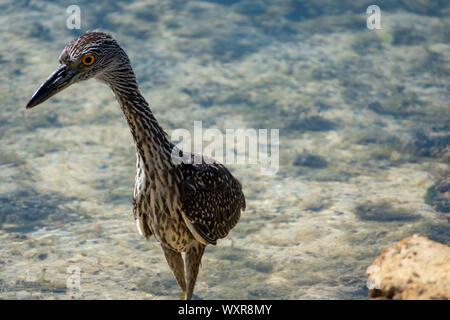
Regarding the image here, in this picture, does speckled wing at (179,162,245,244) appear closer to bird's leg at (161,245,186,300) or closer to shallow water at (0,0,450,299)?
bird's leg at (161,245,186,300)

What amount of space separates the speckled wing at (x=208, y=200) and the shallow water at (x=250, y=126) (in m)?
1.62

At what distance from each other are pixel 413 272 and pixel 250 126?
7.23m

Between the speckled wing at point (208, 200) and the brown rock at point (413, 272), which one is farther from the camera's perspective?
the speckled wing at point (208, 200)

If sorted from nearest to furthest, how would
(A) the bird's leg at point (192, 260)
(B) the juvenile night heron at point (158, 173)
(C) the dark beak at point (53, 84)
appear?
(C) the dark beak at point (53, 84) < (B) the juvenile night heron at point (158, 173) < (A) the bird's leg at point (192, 260)

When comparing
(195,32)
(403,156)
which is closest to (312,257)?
(403,156)

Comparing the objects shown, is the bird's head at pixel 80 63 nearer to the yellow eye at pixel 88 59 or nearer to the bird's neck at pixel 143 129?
the yellow eye at pixel 88 59

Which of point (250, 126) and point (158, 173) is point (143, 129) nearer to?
point (158, 173)

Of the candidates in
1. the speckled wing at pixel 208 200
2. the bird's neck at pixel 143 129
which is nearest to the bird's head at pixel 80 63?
the bird's neck at pixel 143 129

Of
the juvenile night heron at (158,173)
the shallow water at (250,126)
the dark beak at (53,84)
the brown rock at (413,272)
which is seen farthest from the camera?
the shallow water at (250,126)

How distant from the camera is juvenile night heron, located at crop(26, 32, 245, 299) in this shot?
13.8 feet

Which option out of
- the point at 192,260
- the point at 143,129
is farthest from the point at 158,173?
the point at 192,260

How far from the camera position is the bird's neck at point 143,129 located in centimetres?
441

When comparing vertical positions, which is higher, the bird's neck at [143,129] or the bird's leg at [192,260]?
the bird's neck at [143,129]
